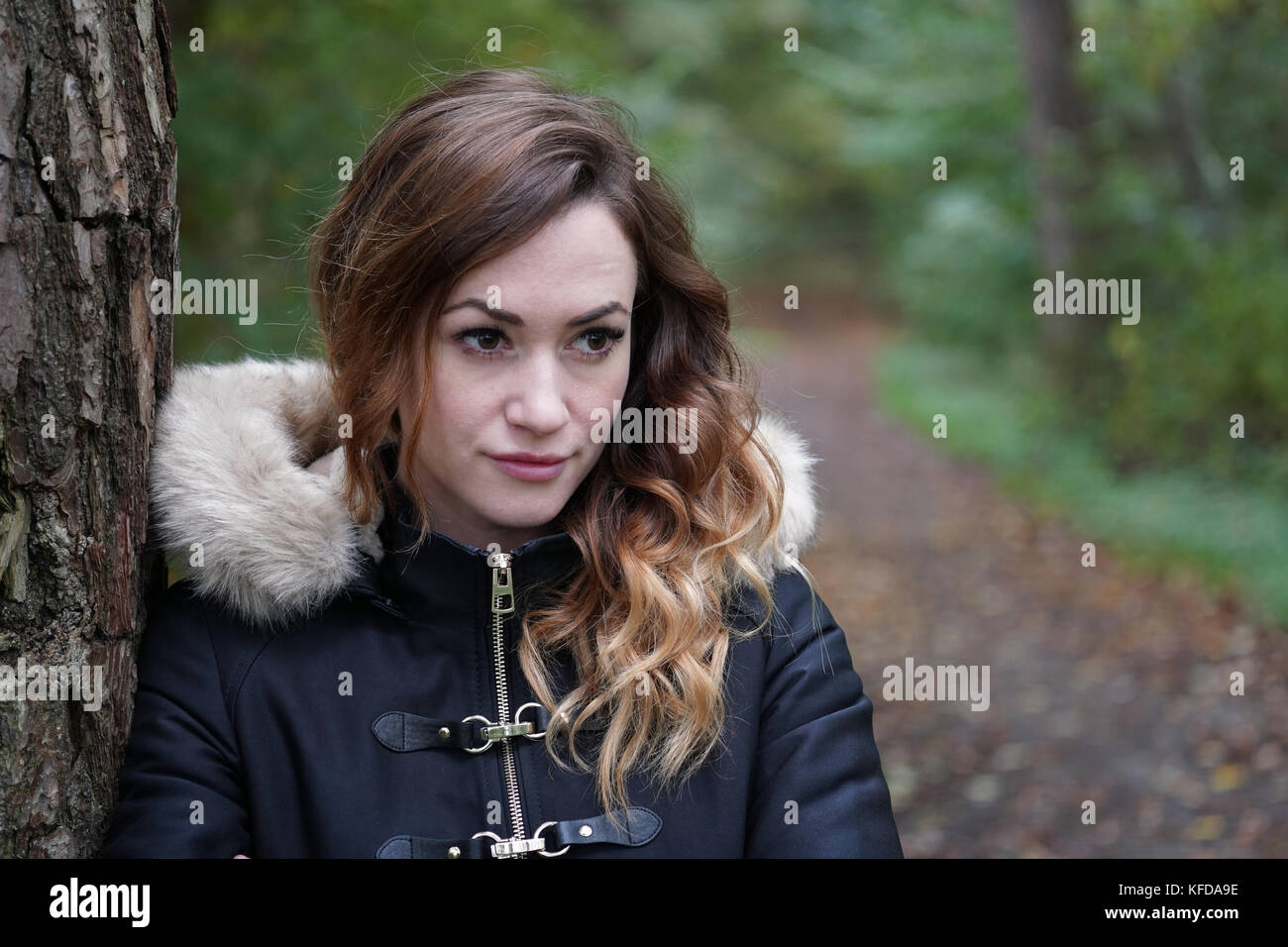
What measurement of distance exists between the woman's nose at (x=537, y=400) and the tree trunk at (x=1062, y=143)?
419 inches

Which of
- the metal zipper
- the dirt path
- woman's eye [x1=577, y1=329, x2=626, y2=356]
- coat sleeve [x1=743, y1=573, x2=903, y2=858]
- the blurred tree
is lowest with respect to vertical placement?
the dirt path

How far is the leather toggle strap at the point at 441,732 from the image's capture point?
224 cm

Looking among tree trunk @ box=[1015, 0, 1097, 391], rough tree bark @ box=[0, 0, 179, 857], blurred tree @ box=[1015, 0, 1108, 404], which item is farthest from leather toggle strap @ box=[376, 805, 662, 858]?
tree trunk @ box=[1015, 0, 1097, 391]

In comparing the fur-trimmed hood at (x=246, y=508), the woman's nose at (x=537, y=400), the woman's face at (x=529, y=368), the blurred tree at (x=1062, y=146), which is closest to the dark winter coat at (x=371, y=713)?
the fur-trimmed hood at (x=246, y=508)

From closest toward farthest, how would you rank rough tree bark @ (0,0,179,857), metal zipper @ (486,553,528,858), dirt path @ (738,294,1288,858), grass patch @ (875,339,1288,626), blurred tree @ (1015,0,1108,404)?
rough tree bark @ (0,0,179,857) → metal zipper @ (486,553,528,858) → dirt path @ (738,294,1288,858) → grass patch @ (875,339,1288,626) → blurred tree @ (1015,0,1108,404)

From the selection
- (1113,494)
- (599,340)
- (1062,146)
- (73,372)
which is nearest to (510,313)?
(599,340)

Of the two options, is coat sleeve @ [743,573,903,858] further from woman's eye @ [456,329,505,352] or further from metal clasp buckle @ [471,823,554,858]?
woman's eye @ [456,329,505,352]

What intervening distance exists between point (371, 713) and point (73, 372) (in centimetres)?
83

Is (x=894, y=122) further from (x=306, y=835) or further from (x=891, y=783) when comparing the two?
(x=306, y=835)

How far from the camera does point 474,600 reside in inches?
91.9

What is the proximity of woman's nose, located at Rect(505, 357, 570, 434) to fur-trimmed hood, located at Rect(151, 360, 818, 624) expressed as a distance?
1.37 feet

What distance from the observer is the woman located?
2.21 metres

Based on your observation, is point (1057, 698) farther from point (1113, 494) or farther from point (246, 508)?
point (246, 508)

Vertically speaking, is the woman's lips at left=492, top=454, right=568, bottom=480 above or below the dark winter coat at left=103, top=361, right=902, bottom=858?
above
